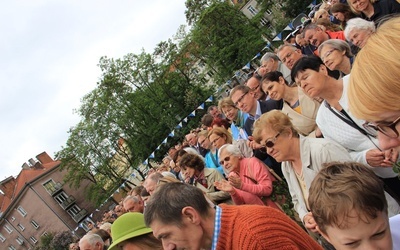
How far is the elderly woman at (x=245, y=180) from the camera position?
362 centimetres

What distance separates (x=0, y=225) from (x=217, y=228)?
184 feet

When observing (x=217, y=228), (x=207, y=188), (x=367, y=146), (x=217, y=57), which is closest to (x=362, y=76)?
(x=217, y=228)

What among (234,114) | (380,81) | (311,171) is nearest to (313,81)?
(311,171)

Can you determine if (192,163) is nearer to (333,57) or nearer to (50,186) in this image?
(333,57)

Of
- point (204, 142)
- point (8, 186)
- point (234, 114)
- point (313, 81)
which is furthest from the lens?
point (8, 186)

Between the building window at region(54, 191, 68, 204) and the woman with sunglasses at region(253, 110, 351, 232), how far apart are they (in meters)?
48.8

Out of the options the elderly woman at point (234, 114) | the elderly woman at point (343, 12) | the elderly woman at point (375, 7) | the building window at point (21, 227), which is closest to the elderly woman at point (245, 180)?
the elderly woman at point (234, 114)

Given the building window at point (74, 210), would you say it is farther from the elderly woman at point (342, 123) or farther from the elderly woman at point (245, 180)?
the elderly woman at point (342, 123)

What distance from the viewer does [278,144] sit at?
117 inches

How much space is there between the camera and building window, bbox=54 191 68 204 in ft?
151

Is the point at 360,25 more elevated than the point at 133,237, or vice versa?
the point at 133,237

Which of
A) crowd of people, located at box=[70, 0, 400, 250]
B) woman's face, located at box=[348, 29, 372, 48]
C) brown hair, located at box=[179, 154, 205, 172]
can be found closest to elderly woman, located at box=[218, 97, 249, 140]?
crowd of people, located at box=[70, 0, 400, 250]

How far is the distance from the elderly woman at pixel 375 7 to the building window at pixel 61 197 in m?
48.5

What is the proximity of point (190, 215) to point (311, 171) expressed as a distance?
1298mm
